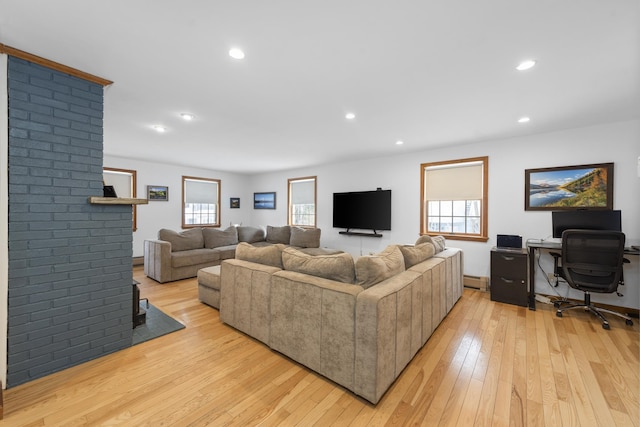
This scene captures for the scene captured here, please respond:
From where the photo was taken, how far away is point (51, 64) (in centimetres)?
199

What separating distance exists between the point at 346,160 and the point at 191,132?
3.20 meters

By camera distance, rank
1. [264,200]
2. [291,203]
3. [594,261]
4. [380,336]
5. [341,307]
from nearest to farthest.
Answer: [380,336], [341,307], [594,261], [291,203], [264,200]

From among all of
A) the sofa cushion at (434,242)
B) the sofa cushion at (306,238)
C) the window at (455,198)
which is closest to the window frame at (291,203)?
the sofa cushion at (306,238)

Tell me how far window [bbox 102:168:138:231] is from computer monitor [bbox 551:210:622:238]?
24.5 ft

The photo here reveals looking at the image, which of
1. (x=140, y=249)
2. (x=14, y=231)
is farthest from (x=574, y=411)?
(x=140, y=249)

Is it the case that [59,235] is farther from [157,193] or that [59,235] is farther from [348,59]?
[157,193]

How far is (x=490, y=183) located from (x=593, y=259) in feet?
5.37

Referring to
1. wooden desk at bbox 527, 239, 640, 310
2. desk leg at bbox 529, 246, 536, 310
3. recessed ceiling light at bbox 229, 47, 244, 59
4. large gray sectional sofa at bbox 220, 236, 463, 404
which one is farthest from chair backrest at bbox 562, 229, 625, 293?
recessed ceiling light at bbox 229, 47, 244, 59

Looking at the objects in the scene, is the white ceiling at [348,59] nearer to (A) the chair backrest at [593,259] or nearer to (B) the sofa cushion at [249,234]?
(A) the chair backrest at [593,259]

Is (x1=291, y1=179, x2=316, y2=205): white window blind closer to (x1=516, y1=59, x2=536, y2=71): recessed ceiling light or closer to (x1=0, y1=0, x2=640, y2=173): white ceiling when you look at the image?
(x1=0, y1=0, x2=640, y2=173): white ceiling

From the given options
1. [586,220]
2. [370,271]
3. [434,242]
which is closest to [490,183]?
[586,220]

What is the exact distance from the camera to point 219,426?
1.52 metres

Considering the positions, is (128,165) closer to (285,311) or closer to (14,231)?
(14,231)

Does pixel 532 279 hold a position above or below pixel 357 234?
below
